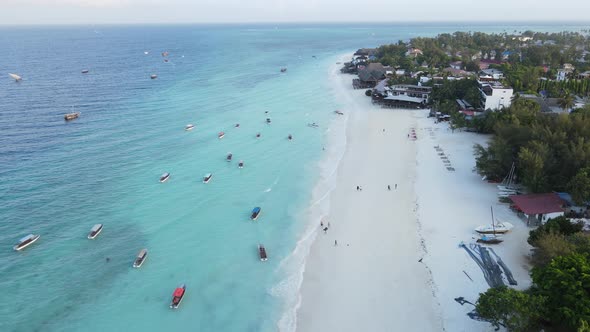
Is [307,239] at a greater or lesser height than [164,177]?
lesser

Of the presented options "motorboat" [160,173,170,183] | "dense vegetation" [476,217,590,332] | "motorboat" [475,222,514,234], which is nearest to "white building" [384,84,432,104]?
"motorboat" [475,222,514,234]

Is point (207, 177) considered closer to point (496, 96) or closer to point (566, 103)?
point (496, 96)

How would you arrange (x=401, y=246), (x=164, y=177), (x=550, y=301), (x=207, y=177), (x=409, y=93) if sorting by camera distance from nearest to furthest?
(x=550, y=301)
(x=401, y=246)
(x=164, y=177)
(x=207, y=177)
(x=409, y=93)

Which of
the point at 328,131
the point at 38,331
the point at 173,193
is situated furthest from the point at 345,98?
the point at 38,331

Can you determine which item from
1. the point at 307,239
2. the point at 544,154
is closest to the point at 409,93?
the point at 544,154

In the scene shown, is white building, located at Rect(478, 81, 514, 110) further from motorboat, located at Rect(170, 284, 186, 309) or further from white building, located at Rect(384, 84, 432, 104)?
motorboat, located at Rect(170, 284, 186, 309)

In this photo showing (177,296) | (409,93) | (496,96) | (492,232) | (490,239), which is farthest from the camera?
(409,93)

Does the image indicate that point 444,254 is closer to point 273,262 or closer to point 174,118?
point 273,262
